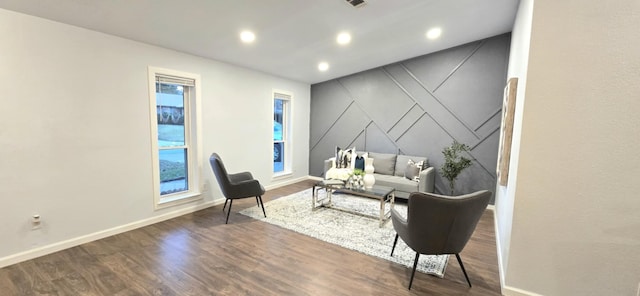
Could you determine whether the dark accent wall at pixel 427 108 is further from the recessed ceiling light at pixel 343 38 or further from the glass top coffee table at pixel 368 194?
the recessed ceiling light at pixel 343 38

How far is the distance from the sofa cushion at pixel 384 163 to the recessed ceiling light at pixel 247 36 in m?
3.15

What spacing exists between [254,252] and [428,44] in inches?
156

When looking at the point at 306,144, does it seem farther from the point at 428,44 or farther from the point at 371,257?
the point at 371,257

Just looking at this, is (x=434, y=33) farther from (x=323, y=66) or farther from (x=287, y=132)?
(x=287, y=132)

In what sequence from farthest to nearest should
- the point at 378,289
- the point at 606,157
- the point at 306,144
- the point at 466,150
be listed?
the point at 306,144, the point at 466,150, the point at 378,289, the point at 606,157

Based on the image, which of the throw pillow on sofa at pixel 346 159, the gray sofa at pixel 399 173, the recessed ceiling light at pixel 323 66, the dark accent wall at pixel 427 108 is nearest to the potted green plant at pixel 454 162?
the dark accent wall at pixel 427 108

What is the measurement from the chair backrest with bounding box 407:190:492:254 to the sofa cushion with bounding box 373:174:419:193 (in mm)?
2245

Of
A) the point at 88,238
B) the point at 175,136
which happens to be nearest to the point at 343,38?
the point at 175,136

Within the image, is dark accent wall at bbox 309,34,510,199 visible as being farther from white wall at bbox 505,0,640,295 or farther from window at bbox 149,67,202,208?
window at bbox 149,67,202,208

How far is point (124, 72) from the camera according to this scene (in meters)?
3.12

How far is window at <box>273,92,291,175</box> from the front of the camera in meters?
5.71

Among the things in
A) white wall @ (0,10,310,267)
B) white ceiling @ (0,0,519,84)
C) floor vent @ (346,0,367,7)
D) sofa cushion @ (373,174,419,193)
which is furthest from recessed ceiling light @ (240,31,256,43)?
sofa cushion @ (373,174,419,193)

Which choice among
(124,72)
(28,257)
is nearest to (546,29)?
(124,72)

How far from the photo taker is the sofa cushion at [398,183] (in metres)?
4.47
